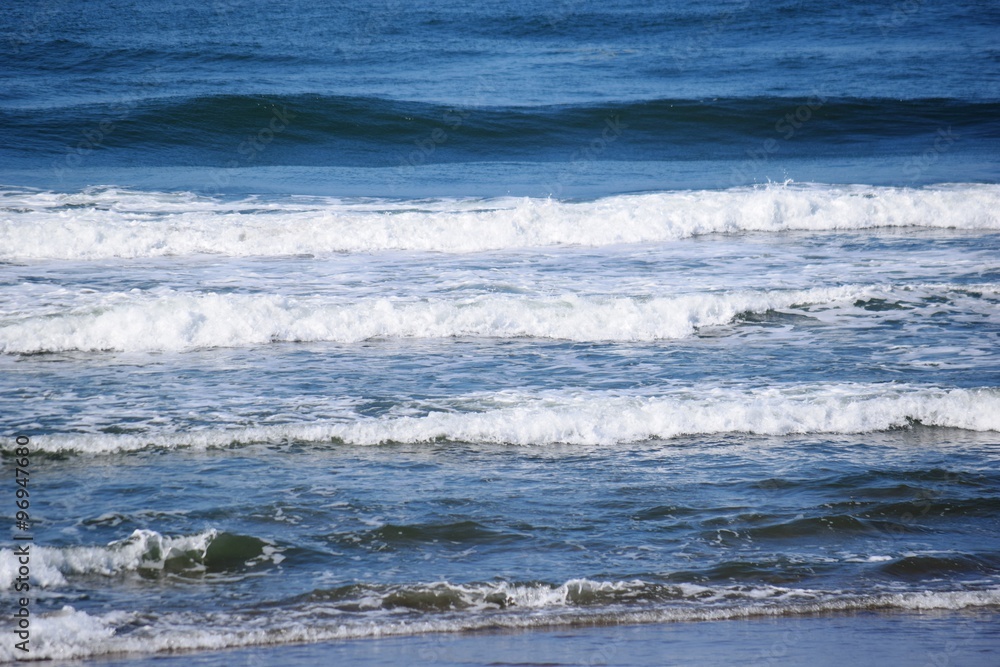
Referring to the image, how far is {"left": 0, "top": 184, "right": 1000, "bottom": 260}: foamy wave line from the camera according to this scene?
11086 millimetres

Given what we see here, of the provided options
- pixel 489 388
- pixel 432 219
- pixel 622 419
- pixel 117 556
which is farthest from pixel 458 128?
pixel 117 556

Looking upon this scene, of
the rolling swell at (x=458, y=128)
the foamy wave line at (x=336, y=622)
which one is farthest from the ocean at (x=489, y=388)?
the rolling swell at (x=458, y=128)

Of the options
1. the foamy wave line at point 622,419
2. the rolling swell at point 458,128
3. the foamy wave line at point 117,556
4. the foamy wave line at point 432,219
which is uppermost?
the rolling swell at point 458,128

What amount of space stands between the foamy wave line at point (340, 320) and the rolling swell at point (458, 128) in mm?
8831

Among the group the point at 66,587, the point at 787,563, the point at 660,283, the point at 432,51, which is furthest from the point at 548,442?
the point at 432,51

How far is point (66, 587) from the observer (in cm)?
410

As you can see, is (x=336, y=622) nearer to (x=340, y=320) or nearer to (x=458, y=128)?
(x=340, y=320)

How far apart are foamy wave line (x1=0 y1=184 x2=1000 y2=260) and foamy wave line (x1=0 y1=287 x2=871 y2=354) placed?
2626 mm

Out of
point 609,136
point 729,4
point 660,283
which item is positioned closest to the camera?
point 660,283

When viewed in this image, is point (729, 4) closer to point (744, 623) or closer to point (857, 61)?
point (857, 61)

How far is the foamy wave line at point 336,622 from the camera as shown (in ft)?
11.9

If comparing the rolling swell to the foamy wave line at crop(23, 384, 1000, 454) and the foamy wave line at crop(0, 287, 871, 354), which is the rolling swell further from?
the foamy wave line at crop(23, 384, 1000, 454)

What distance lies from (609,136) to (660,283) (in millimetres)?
10366

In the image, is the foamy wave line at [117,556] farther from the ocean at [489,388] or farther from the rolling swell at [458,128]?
the rolling swell at [458,128]
